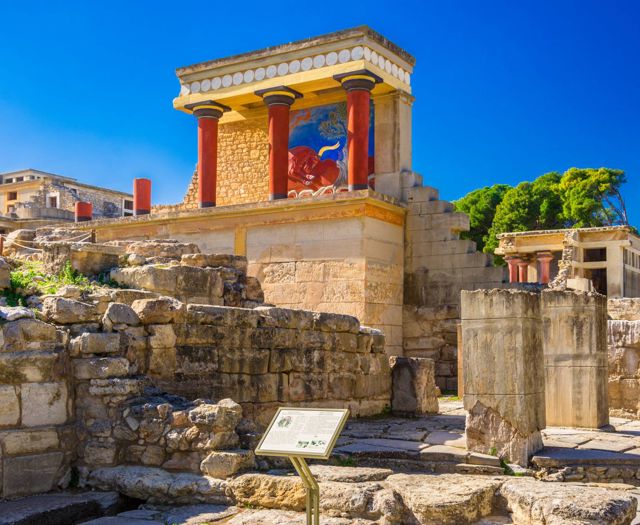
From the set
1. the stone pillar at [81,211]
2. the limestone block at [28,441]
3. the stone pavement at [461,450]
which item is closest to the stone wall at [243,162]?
the stone pillar at [81,211]

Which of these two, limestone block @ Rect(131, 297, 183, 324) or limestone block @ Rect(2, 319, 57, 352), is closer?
limestone block @ Rect(2, 319, 57, 352)

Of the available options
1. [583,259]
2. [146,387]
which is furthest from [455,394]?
[583,259]

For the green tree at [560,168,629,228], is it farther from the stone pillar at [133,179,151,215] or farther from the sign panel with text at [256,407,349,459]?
the sign panel with text at [256,407,349,459]

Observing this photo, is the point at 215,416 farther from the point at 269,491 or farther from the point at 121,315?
the point at 121,315

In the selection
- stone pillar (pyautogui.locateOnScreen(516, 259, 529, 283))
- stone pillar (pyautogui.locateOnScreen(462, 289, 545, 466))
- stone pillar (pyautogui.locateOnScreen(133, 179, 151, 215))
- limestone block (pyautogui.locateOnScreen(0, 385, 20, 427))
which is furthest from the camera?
stone pillar (pyautogui.locateOnScreen(516, 259, 529, 283))

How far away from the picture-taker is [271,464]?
6.20 meters

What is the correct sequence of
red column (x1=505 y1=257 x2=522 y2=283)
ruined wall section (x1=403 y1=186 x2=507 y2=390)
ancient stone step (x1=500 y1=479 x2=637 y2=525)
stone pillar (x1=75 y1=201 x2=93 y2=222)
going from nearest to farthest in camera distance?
1. ancient stone step (x1=500 y1=479 x2=637 y2=525)
2. ruined wall section (x1=403 y1=186 x2=507 y2=390)
3. stone pillar (x1=75 y1=201 x2=93 y2=222)
4. red column (x1=505 y1=257 x2=522 y2=283)

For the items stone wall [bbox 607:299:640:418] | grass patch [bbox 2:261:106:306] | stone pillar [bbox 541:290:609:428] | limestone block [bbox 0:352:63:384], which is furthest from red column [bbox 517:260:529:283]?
limestone block [bbox 0:352:63:384]

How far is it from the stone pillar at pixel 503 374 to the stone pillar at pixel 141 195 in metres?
13.5

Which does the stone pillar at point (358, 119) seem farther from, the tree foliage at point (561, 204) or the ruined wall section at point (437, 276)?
the tree foliage at point (561, 204)

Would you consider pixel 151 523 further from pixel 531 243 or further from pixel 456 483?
pixel 531 243

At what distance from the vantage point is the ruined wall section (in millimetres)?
14484

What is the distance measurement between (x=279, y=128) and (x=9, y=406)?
11.7 m

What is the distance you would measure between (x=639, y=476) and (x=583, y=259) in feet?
83.3
